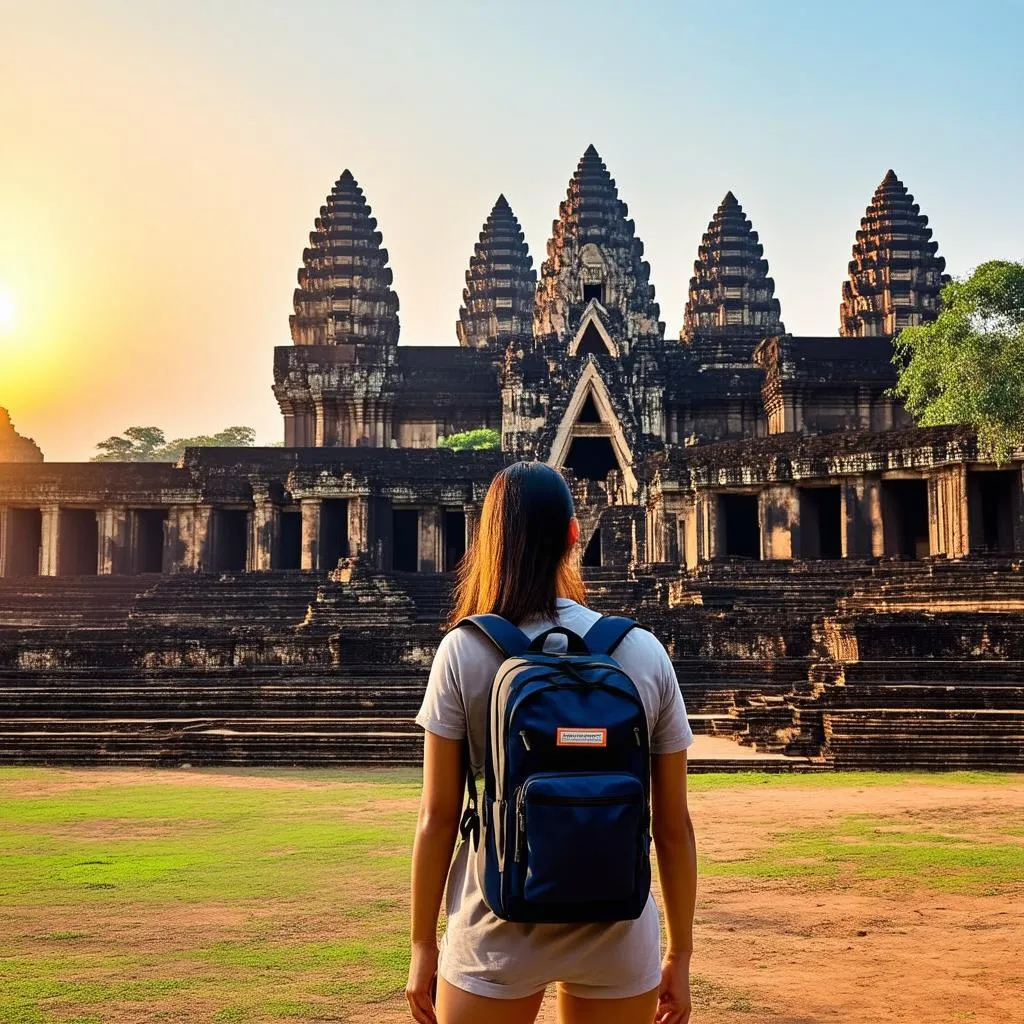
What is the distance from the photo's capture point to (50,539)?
3791 centimetres

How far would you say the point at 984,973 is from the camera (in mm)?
6000

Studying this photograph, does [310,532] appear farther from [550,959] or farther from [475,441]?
[550,959]

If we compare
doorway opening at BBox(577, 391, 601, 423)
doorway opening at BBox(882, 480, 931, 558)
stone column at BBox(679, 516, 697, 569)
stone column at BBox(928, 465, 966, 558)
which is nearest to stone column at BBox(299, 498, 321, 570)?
stone column at BBox(679, 516, 697, 569)

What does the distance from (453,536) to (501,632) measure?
36.6m

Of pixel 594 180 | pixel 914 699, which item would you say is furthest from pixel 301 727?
pixel 594 180

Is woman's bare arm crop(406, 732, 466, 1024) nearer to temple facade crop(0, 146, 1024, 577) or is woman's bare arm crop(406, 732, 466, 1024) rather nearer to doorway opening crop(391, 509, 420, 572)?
temple facade crop(0, 146, 1024, 577)

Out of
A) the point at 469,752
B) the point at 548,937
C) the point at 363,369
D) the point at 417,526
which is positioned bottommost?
the point at 548,937

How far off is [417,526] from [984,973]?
32.5 meters

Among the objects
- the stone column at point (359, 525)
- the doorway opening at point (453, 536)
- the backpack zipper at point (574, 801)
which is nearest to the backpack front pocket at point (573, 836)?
the backpack zipper at point (574, 801)

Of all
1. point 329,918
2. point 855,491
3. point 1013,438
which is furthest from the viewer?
point 855,491

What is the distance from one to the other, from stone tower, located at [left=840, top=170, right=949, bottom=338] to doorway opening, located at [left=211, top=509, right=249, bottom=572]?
3137cm

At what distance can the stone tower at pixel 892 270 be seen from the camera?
59.4 meters

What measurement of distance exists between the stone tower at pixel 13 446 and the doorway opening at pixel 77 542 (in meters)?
21.9

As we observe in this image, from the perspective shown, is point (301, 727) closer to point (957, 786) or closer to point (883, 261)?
point (957, 786)
